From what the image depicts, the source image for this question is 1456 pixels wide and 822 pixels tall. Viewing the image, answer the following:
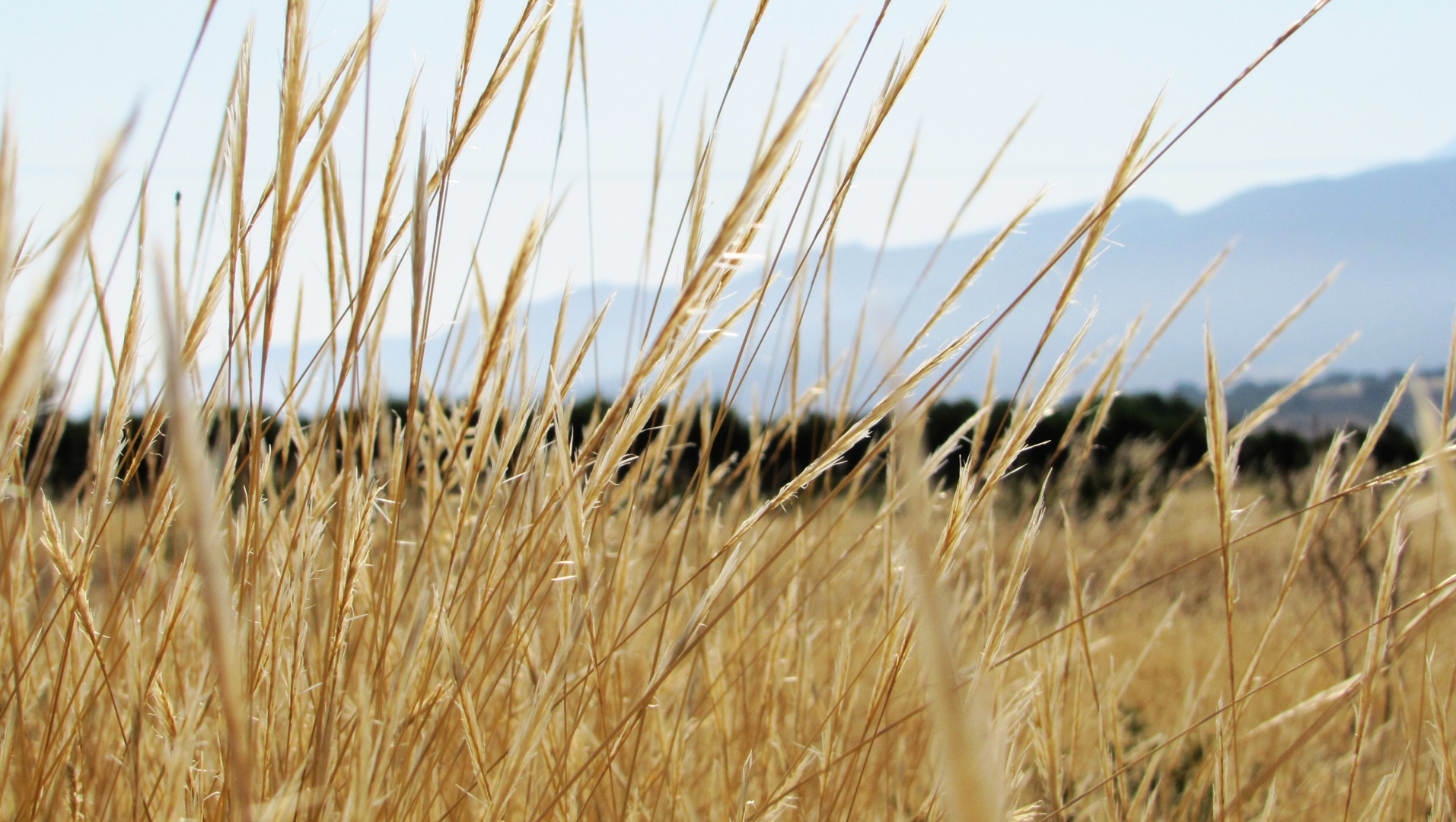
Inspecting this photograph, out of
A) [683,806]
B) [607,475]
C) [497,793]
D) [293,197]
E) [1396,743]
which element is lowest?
[1396,743]

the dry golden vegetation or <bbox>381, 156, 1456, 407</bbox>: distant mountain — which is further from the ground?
<bbox>381, 156, 1456, 407</bbox>: distant mountain

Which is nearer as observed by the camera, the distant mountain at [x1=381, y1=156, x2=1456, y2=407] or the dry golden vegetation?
the dry golden vegetation

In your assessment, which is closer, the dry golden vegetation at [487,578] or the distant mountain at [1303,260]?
the dry golden vegetation at [487,578]

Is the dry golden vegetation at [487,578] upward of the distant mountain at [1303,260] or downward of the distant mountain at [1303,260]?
downward

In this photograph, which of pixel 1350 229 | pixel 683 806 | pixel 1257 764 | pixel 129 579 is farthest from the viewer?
pixel 1350 229

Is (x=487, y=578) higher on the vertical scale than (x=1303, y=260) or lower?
lower

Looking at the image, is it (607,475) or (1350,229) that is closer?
(607,475)

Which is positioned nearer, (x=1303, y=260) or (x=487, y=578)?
(x=487, y=578)

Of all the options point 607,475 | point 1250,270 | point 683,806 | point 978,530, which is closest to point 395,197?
point 607,475

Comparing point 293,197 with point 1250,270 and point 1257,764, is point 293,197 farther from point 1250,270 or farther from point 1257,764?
point 1250,270

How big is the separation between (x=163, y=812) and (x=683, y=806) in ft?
2.19

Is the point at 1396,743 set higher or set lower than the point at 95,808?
lower

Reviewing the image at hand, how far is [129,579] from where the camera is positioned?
0.85 metres

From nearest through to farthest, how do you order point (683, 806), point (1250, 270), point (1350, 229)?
point (683, 806) < point (1350, 229) < point (1250, 270)
